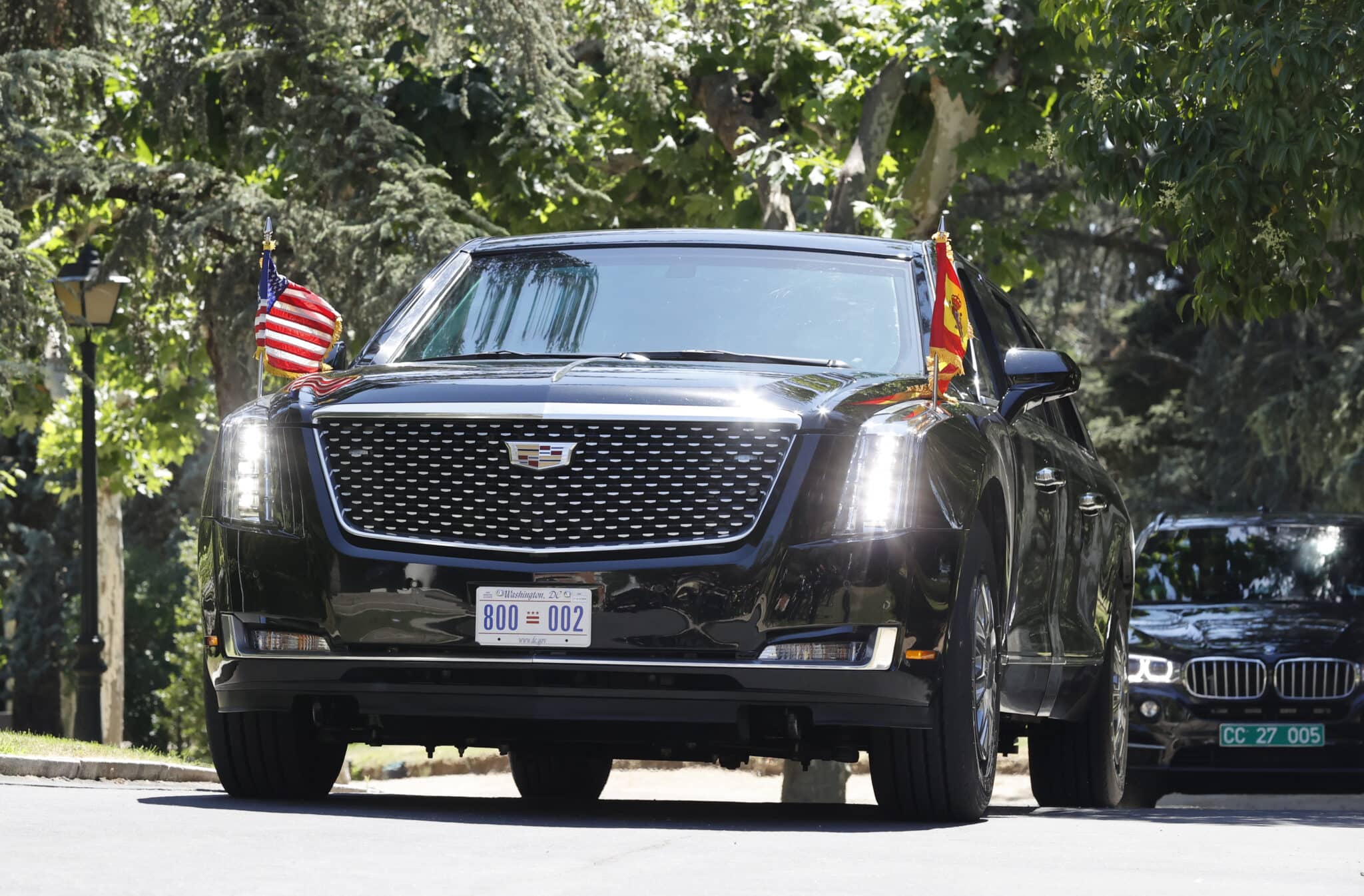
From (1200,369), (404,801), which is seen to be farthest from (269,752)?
(1200,369)

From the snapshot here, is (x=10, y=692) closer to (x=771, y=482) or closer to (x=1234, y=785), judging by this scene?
(x=1234, y=785)

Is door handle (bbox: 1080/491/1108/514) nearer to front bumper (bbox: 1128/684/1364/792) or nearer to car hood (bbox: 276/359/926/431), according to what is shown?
car hood (bbox: 276/359/926/431)

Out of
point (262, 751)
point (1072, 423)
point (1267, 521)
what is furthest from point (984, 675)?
point (1267, 521)

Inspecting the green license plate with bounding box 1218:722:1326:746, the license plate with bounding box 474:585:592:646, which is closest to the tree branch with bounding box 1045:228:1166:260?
the green license plate with bounding box 1218:722:1326:746

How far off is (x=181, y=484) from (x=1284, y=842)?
61.6 meters

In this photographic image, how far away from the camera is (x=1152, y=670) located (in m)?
13.2

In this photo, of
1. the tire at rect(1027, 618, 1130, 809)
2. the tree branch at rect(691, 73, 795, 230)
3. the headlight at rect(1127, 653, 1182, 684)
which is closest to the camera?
the tire at rect(1027, 618, 1130, 809)

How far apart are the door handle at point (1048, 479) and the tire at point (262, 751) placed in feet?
8.77

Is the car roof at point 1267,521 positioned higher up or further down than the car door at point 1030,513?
further down

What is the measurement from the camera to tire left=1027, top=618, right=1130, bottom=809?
384 inches

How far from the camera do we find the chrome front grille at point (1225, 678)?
1296cm

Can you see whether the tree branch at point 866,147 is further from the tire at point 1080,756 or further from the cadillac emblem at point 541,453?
the cadillac emblem at point 541,453

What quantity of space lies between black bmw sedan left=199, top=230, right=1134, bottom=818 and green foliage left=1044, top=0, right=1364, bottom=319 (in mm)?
4693

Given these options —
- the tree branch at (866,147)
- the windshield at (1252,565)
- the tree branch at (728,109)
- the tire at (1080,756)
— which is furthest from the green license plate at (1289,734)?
the tree branch at (728,109)
